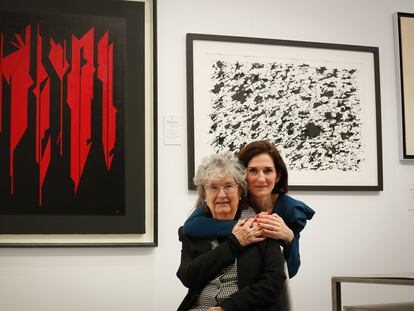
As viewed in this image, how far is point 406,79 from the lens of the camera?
11.3 feet

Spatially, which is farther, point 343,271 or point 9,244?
point 343,271

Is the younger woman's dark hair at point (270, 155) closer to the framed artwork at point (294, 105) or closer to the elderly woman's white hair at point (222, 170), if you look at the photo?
the elderly woman's white hair at point (222, 170)

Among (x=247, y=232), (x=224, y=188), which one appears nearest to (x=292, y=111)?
(x=224, y=188)

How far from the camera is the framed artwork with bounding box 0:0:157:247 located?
291 centimetres

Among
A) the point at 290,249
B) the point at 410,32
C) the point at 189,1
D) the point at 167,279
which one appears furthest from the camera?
the point at 410,32

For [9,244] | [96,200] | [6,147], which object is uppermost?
[6,147]

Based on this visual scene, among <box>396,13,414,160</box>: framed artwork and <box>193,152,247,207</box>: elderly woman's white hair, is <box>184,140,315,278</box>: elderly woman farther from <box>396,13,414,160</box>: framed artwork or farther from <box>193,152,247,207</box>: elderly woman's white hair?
<box>396,13,414,160</box>: framed artwork

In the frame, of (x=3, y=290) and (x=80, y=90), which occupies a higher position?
→ (x=80, y=90)

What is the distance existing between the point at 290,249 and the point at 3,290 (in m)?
1.52

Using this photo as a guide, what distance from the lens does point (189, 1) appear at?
3.21 meters

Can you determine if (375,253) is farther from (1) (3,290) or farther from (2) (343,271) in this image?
Answer: (1) (3,290)

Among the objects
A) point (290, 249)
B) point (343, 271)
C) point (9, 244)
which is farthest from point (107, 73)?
point (343, 271)

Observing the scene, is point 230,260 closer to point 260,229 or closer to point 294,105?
point 260,229

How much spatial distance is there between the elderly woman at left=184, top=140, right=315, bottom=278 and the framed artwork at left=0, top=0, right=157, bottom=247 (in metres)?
0.83
